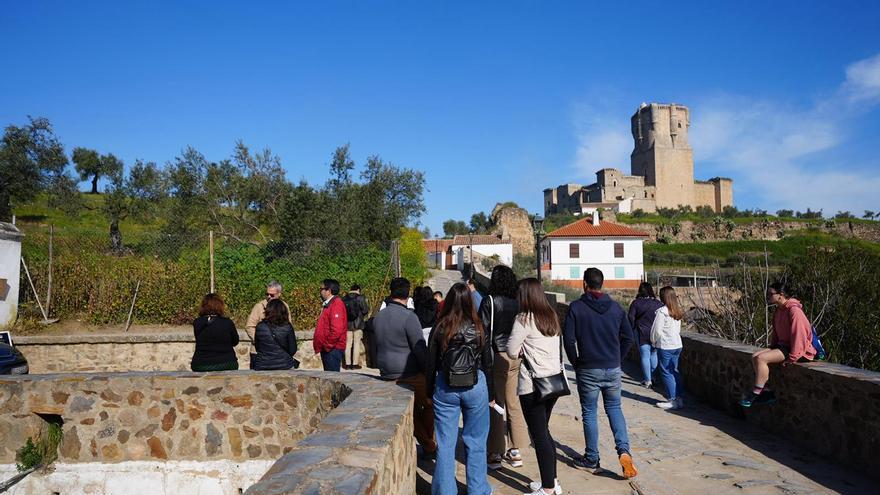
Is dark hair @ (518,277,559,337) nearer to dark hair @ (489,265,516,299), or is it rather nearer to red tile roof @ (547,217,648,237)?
dark hair @ (489,265,516,299)

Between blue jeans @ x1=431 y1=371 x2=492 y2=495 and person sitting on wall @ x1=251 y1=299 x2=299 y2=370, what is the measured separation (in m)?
2.56

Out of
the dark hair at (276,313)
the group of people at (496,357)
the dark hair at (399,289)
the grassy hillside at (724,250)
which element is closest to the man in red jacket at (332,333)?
the group of people at (496,357)

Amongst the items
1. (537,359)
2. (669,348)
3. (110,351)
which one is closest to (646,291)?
(669,348)

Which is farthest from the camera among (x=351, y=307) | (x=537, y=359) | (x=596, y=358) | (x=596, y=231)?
(x=596, y=231)

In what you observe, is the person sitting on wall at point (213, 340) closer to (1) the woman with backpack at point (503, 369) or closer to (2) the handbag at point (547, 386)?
(1) the woman with backpack at point (503, 369)

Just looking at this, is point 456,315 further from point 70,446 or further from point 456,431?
point 70,446

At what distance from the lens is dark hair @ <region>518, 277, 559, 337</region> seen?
15.3ft

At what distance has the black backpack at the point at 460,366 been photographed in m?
4.02

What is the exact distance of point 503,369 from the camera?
16.7 feet

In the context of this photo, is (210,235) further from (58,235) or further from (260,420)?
(260,420)

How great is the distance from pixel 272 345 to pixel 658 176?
9205cm

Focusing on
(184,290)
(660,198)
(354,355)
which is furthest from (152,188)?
(660,198)

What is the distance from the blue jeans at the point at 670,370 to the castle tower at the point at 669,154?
289ft

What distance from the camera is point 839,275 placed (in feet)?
54.9
